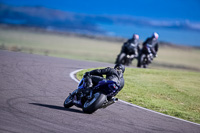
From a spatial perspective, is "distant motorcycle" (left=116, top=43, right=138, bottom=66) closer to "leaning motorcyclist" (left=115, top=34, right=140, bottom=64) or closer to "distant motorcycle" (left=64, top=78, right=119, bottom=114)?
"leaning motorcyclist" (left=115, top=34, right=140, bottom=64)

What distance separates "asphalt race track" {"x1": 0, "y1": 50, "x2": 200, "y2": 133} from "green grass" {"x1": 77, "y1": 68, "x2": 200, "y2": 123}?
39.0 inches

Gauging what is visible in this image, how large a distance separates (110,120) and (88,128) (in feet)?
3.37

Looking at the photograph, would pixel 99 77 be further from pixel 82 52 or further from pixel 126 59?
pixel 82 52

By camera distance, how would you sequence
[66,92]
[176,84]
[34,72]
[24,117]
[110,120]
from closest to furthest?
[24,117] → [110,120] → [66,92] → [34,72] → [176,84]

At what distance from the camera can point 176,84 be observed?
15367 mm

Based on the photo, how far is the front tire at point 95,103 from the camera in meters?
8.73

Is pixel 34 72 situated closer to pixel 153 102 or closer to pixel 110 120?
pixel 153 102

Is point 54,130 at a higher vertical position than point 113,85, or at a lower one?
lower

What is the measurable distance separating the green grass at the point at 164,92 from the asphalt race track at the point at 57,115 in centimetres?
99

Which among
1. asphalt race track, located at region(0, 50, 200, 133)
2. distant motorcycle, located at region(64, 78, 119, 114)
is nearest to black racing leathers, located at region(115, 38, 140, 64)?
asphalt race track, located at region(0, 50, 200, 133)

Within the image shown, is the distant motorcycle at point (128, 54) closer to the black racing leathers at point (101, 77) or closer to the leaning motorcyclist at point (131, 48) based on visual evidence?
the leaning motorcyclist at point (131, 48)

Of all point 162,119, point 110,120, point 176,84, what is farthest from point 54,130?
point 176,84

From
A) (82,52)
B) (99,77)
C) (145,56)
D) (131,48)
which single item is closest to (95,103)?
(99,77)

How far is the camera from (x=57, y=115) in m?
8.50
